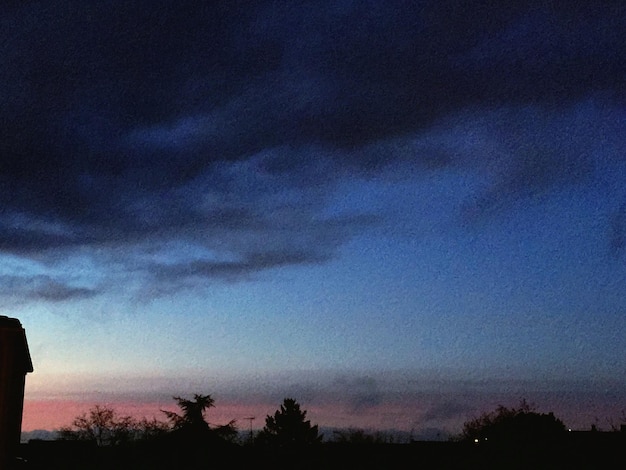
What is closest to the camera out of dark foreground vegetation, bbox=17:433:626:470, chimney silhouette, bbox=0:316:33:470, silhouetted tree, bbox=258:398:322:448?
chimney silhouette, bbox=0:316:33:470

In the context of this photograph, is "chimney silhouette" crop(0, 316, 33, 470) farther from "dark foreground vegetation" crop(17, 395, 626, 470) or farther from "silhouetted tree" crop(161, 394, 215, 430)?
"silhouetted tree" crop(161, 394, 215, 430)

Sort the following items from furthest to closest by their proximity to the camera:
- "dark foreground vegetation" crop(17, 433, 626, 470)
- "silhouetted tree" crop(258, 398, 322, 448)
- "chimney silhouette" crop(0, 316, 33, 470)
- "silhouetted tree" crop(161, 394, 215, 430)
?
"silhouetted tree" crop(258, 398, 322, 448) → "silhouetted tree" crop(161, 394, 215, 430) → "dark foreground vegetation" crop(17, 433, 626, 470) → "chimney silhouette" crop(0, 316, 33, 470)

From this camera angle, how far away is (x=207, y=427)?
70.3m

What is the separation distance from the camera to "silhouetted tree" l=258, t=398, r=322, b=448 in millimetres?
103500

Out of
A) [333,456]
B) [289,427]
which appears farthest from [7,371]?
[289,427]

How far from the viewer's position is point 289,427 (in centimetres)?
10431

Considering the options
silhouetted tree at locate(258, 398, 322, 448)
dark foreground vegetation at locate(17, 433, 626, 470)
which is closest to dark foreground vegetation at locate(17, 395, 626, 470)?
dark foreground vegetation at locate(17, 433, 626, 470)

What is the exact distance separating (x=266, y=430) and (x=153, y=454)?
196 feet

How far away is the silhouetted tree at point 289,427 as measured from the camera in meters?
104

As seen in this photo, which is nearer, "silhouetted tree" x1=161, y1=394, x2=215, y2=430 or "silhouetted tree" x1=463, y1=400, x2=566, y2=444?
"silhouetted tree" x1=463, y1=400, x2=566, y2=444

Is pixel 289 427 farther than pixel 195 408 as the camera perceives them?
Yes

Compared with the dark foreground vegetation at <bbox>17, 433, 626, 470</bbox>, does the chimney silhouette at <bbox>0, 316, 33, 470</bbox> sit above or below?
above

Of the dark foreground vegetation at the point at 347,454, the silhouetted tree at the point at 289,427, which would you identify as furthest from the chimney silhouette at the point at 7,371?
the silhouetted tree at the point at 289,427

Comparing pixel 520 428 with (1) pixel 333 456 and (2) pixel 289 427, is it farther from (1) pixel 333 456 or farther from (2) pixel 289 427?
(2) pixel 289 427
